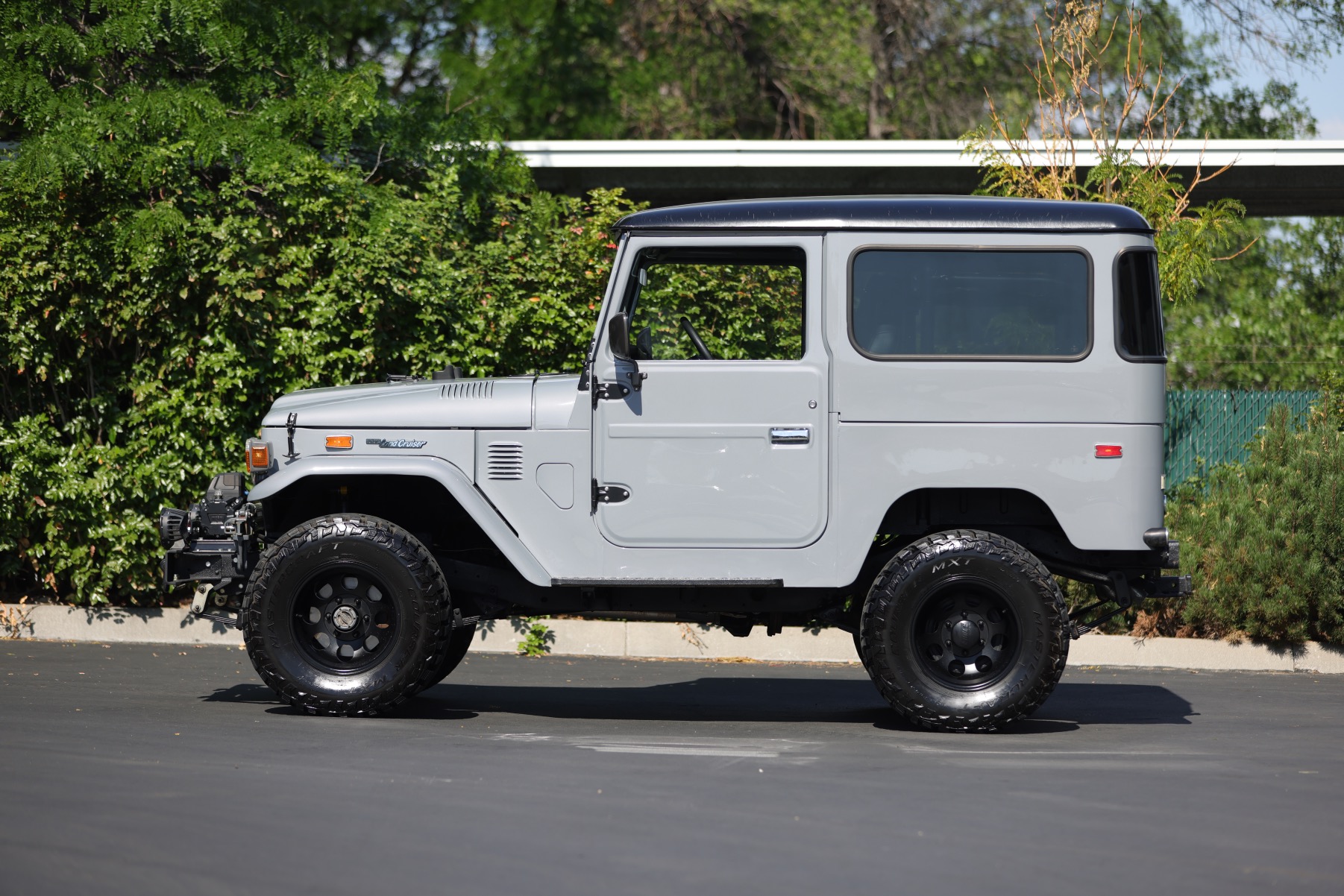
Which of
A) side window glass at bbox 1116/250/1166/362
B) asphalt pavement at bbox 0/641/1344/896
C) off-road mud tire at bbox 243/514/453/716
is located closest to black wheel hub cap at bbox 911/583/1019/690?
asphalt pavement at bbox 0/641/1344/896

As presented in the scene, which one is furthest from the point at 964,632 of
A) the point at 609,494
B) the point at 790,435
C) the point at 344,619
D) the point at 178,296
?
the point at 178,296

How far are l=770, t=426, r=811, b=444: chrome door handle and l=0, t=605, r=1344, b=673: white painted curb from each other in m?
3.85

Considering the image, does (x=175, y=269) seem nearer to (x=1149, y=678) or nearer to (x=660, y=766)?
(x=660, y=766)

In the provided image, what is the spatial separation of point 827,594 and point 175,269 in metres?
5.90

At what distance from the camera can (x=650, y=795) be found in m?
5.66

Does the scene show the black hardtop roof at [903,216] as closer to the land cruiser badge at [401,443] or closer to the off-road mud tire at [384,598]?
the land cruiser badge at [401,443]

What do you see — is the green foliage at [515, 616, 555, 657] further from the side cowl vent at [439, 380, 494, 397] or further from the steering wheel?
the steering wheel

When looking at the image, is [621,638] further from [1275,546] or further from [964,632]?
[1275,546]

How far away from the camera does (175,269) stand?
10.8 metres

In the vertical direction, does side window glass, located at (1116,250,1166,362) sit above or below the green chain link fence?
above

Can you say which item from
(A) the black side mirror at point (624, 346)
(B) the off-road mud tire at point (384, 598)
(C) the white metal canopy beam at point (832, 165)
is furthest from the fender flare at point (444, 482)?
(C) the white metal canopy beam at point (832, 165)

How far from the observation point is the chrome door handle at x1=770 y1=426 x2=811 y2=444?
287 inches

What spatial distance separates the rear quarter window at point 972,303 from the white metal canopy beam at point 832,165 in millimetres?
7008

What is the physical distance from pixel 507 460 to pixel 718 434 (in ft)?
3.57
